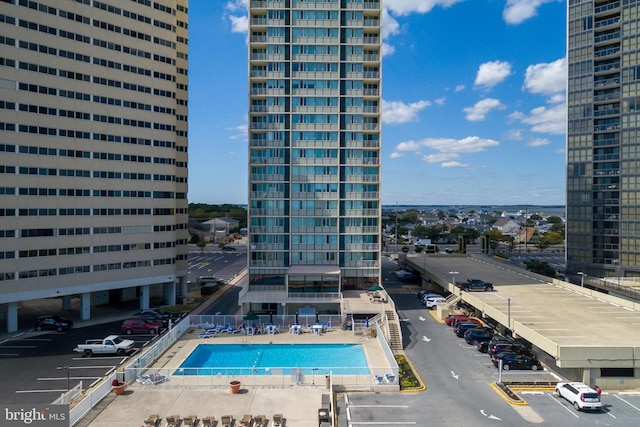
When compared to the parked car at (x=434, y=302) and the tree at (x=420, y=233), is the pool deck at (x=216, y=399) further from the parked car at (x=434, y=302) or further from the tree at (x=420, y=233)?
the tree at (x=420, y=233)

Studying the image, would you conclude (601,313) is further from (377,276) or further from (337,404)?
(337,404)

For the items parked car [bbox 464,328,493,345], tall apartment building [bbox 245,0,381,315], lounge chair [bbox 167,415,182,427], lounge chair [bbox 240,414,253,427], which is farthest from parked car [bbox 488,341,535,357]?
lounge chair [bbox 167,415,182,427]

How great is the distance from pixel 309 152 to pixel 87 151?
2593 cm

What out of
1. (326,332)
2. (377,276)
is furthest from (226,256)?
(326,332)

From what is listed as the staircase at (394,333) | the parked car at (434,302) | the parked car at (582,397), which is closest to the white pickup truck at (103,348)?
the staircase at (394,333)

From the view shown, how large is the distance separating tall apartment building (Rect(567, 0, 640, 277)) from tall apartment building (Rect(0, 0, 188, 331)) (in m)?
67.8

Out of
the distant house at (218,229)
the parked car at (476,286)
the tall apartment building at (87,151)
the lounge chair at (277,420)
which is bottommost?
the lounge chair at (277,420)

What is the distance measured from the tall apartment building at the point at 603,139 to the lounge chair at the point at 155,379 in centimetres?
7277

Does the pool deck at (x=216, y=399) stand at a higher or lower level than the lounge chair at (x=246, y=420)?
lower

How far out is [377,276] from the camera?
5666 centimetres

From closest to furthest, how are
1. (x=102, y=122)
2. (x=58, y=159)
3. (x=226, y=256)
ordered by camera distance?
1. (x=58, y=159)
2. (x=102, y=122)
3. (x=226, y=256)

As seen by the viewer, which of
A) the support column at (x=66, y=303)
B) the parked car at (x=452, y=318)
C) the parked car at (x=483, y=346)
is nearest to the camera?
the parked car at (x=483, y=346)

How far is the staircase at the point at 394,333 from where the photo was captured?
4077 cm

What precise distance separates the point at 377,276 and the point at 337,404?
28388 mm
